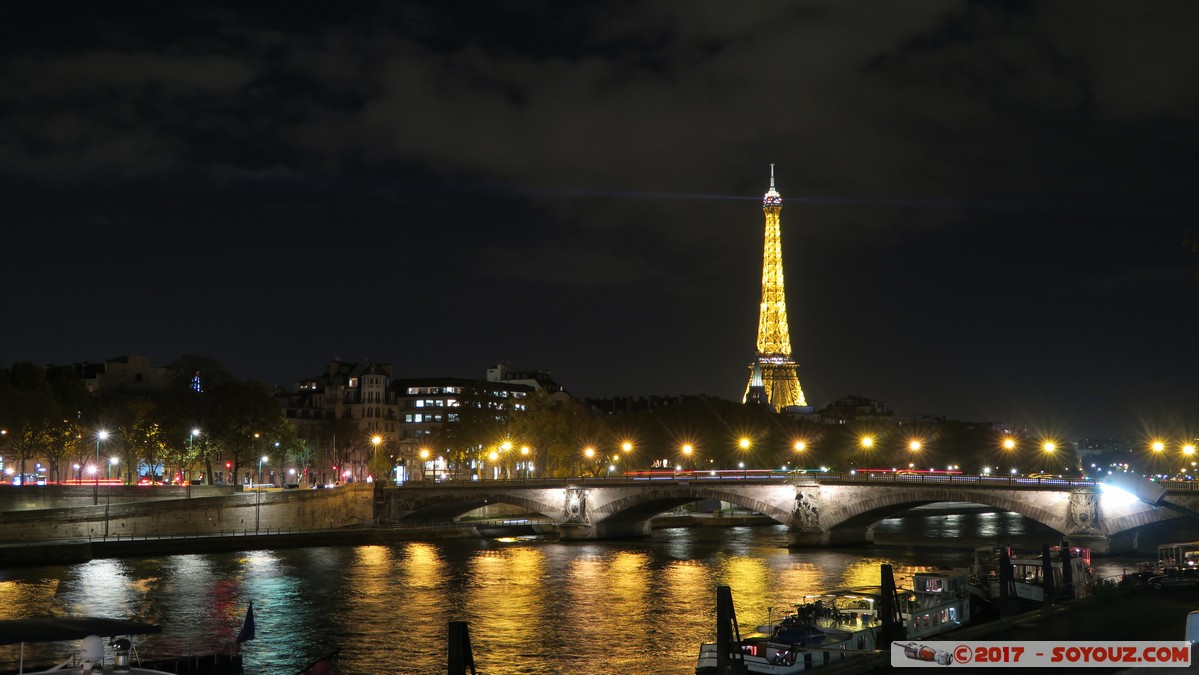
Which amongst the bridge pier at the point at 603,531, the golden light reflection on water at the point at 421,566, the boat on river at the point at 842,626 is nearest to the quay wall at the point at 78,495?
the golden light reflection on water at the point at 421,566

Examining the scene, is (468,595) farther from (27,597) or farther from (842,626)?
(842,626)

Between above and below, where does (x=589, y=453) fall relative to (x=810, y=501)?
above

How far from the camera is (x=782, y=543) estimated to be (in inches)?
2827

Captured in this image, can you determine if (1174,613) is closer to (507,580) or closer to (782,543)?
(507,580)

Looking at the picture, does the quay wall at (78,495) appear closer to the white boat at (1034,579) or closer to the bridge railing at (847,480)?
the bridge railing at (847,480)

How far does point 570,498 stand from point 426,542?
34.9 feet

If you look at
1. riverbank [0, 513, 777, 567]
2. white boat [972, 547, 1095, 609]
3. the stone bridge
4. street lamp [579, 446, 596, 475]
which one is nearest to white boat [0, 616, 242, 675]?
white boat [972, 547, 1095, 609]

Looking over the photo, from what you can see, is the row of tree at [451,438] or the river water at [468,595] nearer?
the river water at [468,595]

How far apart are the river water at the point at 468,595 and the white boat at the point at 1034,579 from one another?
18.2 ft

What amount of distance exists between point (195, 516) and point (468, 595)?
88.0 feet

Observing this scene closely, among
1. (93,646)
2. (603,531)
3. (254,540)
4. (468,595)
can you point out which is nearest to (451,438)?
(603,531)

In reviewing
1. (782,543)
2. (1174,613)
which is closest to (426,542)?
(782,543)

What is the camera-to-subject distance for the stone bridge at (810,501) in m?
57.9

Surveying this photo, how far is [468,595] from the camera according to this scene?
44.9m
